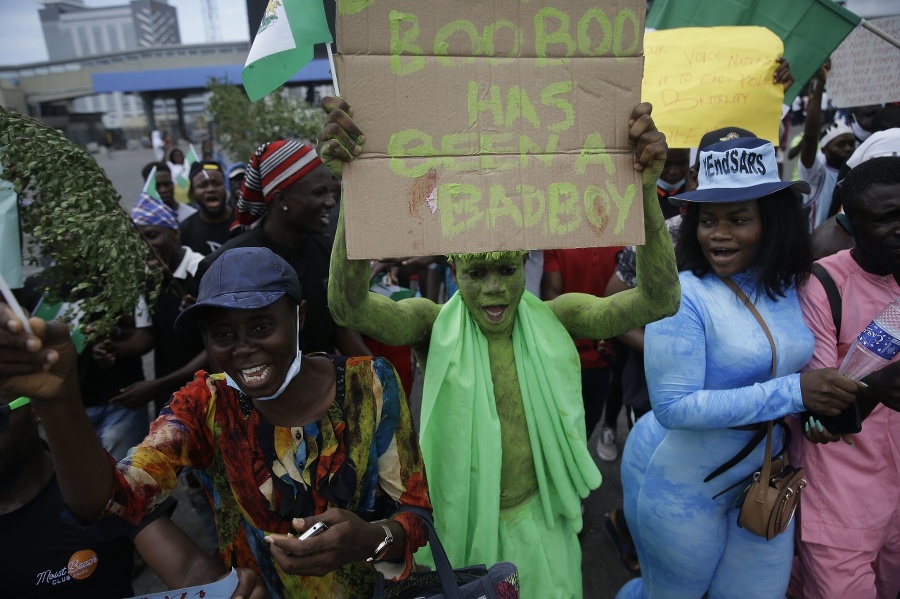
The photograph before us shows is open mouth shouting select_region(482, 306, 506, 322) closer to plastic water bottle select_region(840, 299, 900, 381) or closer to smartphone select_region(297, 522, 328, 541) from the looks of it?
smartphone select_region(297, 522, 328, 541)

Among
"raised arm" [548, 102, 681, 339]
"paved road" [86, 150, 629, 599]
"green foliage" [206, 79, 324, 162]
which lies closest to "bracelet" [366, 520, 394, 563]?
"raised arm" [548, 102, 681, 339]

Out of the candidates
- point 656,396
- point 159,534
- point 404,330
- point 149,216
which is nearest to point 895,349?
point 656,396

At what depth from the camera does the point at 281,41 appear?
1555 mm

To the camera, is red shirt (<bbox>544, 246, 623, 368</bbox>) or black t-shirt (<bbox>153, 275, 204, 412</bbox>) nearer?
black t-shirt (<bbox>153, 275, 204, 412</bbox>)

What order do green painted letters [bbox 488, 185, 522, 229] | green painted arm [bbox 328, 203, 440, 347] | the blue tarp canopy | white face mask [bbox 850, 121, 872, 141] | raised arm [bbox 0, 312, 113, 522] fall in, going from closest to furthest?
raised arm [bbox 0, 312, 113, 522] → green painted letters [bbox 488, 185, 522, 229] → green painted arm [bbox 328, 203, 440, 347] → white face mask [bbox 850, 121, 872, 141] → the blue tarp canopy

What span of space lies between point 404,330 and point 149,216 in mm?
2379

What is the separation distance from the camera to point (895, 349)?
177 cm

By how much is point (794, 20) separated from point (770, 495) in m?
2.91

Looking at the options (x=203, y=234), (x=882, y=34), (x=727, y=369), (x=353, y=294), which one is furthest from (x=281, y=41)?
(x=203, y=234)

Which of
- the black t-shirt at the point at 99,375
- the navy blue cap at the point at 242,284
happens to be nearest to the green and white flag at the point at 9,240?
the navy blue cap at the point at 242,284

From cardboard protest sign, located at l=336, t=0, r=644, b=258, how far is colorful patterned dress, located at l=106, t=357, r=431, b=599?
0.47 m

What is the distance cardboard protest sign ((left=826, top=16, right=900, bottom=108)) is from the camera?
3.54m

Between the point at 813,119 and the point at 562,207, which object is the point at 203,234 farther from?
the point at 813,119

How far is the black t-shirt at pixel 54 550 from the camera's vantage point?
5.14 feet
